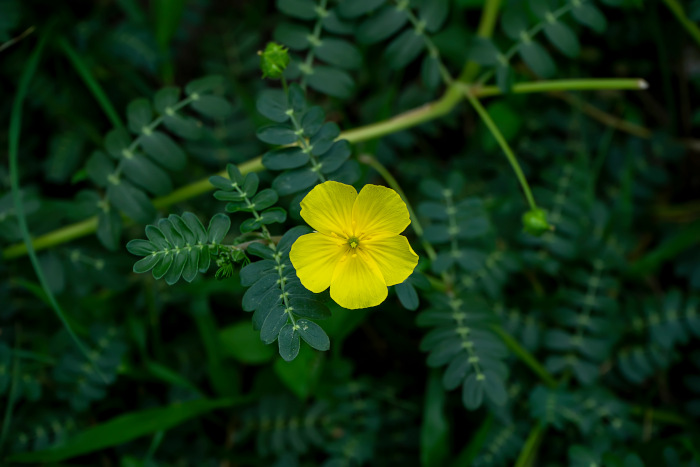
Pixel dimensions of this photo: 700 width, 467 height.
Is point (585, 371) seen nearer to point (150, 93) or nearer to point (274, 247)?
point (274, 247)

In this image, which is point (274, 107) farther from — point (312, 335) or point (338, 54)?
point (312, 335)

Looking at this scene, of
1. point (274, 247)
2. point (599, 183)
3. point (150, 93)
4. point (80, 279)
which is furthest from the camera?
point (599, 183)

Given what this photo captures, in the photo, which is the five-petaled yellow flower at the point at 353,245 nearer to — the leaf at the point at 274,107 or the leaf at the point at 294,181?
the leaf at the point at 294,181

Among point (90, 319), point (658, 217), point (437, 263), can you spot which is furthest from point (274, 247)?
point (658, 217)

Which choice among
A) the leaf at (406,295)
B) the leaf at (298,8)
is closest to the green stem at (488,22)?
the leaf at (298,8)

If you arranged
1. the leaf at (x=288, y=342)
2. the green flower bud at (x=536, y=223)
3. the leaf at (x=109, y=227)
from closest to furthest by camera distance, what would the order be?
the leaf at (x=288, y=342), the green flower bud at (x=536, y=223), the leaf at (x=109, y=227)
